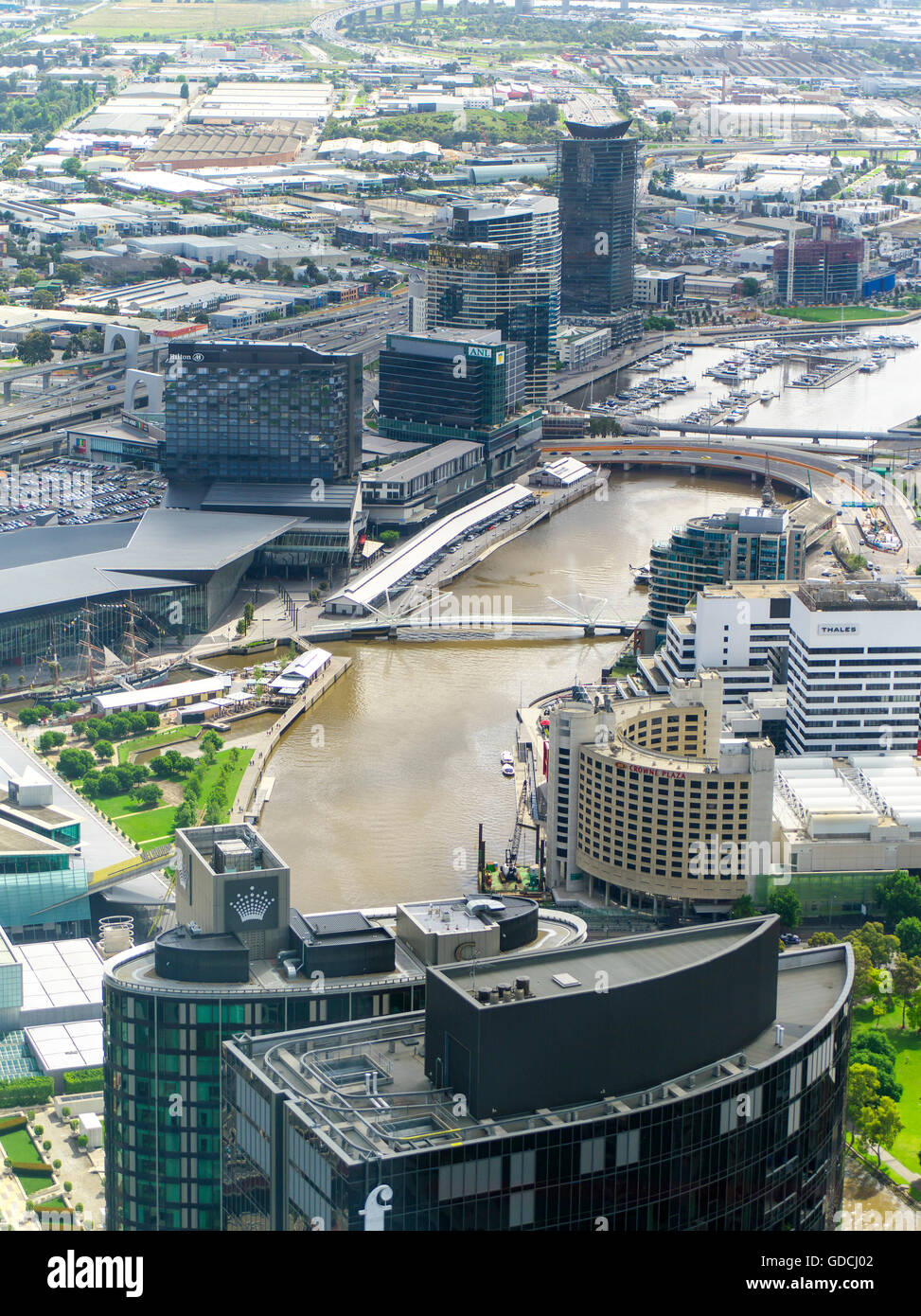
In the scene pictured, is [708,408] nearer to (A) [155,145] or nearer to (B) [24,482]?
(B) [24,482]

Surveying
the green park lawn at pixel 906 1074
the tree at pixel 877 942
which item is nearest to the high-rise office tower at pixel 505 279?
the tree at pixel 877 942

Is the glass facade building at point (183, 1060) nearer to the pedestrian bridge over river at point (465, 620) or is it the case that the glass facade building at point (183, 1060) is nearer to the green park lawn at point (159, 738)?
the green park lawn at point (159, 738)

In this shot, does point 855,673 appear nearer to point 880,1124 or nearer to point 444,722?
point 444,722

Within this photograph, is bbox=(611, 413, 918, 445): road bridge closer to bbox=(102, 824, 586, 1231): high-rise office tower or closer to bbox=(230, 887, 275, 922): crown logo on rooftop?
bbox=(102, 824, 586, 1231): high-rise office tower

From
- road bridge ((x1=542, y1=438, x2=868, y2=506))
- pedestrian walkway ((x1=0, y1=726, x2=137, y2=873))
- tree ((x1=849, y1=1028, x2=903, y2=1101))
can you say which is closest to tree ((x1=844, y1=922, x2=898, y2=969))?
tree ((x1=849, y1=1028, x2=903, y2=1101))

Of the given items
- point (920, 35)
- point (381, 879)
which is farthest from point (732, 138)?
point (381, 879)

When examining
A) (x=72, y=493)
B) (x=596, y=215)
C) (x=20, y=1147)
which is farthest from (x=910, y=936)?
(x=596, y=215)
